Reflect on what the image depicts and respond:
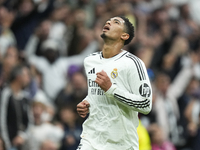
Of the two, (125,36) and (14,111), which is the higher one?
(125,36)

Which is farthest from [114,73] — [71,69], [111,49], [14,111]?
[71,69]

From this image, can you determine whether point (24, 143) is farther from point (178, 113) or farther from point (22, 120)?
point (178, 113)

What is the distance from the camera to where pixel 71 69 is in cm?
907

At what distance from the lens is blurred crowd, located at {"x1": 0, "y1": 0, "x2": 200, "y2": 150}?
7270 mm

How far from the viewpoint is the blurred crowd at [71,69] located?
7270 millimetres

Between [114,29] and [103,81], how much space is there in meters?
0.73

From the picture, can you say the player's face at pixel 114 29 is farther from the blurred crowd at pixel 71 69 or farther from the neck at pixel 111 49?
the blurred crowd at pixel 71 69

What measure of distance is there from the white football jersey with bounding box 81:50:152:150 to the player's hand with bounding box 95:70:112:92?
0.05 metres

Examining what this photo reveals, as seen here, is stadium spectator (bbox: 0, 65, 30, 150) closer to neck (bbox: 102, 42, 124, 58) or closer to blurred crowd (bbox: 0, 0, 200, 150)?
blurred crowd (bbox: 0, 0, 200, 150)

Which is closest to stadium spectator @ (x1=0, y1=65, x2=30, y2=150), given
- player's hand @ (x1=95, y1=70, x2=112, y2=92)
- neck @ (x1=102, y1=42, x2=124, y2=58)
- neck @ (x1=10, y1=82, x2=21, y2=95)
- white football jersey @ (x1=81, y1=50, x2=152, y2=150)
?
neck @ (x1=10, y1=82, x2=21, y2=95)

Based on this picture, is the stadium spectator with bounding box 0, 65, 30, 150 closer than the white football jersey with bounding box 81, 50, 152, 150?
No

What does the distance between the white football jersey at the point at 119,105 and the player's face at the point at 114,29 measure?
0.85 ft

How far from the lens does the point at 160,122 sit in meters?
8.94

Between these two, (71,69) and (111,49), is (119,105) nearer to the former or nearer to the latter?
(111,49)
